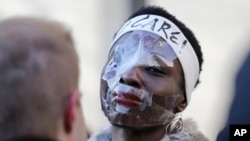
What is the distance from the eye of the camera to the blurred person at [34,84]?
1.34 m

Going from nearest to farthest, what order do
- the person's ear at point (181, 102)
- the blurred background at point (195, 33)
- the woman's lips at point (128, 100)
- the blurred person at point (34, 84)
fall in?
the blurred person at point (34, 84), the woman's lips at point (128, 100), the person's ear at point (181, 102), the blurred background at point (195, 33)

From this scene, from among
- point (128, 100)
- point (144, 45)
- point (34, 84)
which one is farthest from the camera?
point (144, 45)

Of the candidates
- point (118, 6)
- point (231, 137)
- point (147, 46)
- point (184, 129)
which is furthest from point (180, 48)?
point (118, 6)

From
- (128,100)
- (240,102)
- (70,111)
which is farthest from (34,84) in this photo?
(240,102)

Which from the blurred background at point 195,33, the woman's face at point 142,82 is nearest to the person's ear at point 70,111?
the woman's face at point 142,82

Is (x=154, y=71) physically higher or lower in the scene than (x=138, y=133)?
higher

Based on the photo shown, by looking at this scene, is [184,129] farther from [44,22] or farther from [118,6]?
[118,6]

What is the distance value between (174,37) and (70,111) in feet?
3.87

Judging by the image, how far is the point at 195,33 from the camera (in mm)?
3557

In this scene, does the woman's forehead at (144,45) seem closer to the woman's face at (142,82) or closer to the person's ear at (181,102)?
the woman's face at (142,82)

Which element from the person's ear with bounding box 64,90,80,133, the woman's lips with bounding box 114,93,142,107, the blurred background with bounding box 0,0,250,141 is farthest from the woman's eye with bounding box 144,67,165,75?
the blurred background with bounding box 0,0,250,141

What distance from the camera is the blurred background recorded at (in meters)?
3.57

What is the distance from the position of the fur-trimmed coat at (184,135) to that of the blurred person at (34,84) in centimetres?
103

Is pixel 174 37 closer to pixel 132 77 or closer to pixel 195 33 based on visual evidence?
pixel 132 77
